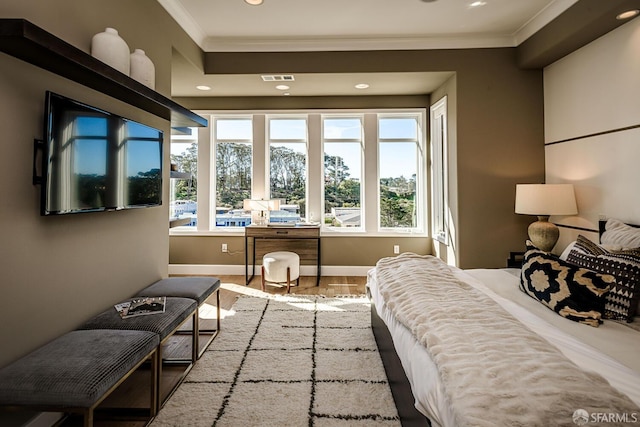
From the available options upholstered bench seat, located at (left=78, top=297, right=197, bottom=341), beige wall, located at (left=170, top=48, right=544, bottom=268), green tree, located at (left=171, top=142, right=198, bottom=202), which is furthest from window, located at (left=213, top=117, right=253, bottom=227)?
upholstered bench seat, located at (left=78, top=297, right=197, bottom=341)

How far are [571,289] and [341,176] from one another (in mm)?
3454

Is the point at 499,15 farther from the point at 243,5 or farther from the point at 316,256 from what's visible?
the point at 316,256

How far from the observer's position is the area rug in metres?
1.70

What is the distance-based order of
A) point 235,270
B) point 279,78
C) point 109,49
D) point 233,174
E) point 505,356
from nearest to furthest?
point 505,356 → point 109,49 → point 279,78 → point 235,270 → point 233,174

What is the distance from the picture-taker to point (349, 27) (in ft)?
10.9

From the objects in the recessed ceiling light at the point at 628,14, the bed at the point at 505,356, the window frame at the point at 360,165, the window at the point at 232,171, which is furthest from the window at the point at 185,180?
the recessed ceiling light at the point at 628,14

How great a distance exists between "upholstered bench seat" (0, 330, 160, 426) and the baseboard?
10.4 feet

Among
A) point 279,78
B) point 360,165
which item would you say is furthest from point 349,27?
point 360,165

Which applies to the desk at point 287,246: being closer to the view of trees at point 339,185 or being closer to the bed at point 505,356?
the view of trees at point 339,185

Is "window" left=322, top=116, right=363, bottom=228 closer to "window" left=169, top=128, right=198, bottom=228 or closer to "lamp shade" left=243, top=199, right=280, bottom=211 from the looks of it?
"lamp shade" left=243, top=199, right=280, bottom=211

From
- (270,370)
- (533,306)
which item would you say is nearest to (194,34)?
(270,370)

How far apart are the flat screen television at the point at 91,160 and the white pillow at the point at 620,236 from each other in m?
3.14

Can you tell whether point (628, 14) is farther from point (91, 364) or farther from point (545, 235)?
point (91, 364)

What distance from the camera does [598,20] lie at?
246 cm
